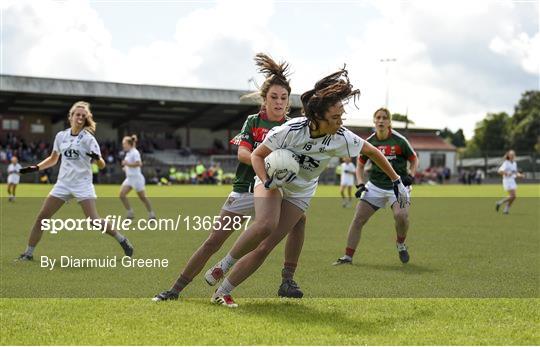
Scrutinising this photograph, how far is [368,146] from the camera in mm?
6355

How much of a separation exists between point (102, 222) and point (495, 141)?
11870 cm

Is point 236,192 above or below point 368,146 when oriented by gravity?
below

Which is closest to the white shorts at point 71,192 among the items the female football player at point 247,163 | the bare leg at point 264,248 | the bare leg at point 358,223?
the bare leg at point 358,223

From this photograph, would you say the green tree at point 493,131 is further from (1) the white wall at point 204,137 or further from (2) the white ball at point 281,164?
(2) the white ball at point 281,164

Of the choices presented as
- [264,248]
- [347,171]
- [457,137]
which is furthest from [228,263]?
[457,137]

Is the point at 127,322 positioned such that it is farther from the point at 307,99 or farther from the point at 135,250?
the point at 135,250

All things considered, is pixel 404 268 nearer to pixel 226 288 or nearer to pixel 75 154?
pixel 226 288

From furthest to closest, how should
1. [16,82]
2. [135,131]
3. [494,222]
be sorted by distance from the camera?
[135,131] < [16,82] < [494,222]

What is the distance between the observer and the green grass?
5.36 m

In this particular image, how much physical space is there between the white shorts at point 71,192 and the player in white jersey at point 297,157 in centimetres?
451

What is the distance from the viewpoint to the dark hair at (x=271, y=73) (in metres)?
6.75

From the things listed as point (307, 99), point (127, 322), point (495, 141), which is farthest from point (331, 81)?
point (495, 141)

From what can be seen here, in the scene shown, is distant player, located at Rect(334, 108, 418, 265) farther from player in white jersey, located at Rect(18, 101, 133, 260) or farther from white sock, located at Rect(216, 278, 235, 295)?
white sock, located at Rect(216, 278, 235, 295)

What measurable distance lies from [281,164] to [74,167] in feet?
17.5
